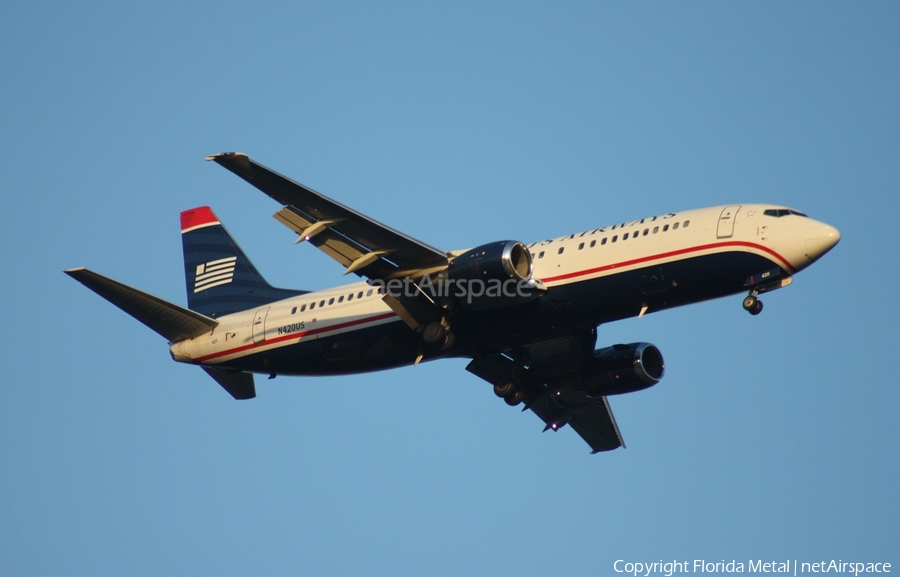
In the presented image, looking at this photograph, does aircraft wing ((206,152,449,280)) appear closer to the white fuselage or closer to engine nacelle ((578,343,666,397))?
the white fuselage

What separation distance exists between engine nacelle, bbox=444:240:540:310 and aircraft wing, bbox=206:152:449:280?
44.0 inches

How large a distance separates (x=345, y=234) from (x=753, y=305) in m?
12.8

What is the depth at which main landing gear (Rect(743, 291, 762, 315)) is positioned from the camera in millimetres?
35812

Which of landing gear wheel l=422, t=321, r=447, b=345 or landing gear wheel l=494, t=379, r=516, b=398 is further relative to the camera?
landing gear wheel l=494, t=379, r=516, b=398

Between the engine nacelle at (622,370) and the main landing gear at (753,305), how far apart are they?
6.33 metres

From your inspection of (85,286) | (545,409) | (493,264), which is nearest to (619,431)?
(545,409)

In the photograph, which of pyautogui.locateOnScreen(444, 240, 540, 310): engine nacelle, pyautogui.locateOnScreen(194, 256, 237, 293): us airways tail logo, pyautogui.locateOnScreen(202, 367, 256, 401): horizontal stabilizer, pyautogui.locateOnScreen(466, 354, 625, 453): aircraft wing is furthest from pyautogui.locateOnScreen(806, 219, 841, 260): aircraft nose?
pyautogui.locateOnScreen(194, 256, 237, 293): us airways tail logo

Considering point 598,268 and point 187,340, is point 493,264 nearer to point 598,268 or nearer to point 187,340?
point 598,268

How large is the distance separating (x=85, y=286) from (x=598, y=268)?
16604mm

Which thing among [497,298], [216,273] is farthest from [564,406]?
[216,273]

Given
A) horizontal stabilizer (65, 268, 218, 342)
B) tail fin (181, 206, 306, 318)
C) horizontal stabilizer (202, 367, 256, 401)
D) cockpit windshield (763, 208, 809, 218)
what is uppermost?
tail fin (181, 206, 306, 318)

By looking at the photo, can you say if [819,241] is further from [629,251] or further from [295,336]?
[295,336]

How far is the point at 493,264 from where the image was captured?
118ft

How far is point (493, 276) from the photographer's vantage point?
119ft
